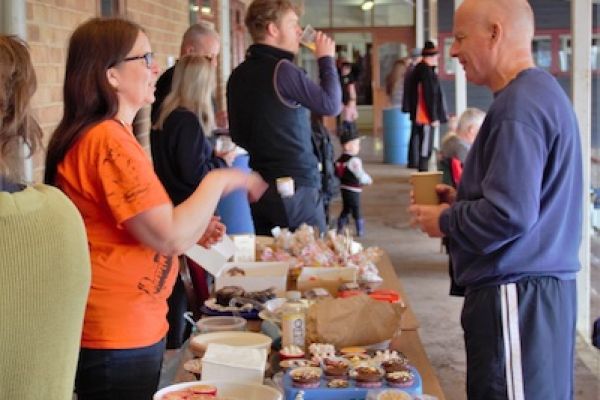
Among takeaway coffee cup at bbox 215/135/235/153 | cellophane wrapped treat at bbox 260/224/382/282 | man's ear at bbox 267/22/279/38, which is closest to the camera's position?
cellophane wrapped treat at bbox 260/224/382/282

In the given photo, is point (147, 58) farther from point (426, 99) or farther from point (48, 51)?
point (426, 99)

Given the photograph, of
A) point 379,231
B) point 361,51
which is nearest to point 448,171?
point 379,231

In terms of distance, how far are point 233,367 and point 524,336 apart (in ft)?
2.63

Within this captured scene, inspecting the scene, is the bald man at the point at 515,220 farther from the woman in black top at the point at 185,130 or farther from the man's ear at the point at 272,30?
the woman in black top at the point at 185,130

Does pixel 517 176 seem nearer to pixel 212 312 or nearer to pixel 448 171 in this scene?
pixel 212 312

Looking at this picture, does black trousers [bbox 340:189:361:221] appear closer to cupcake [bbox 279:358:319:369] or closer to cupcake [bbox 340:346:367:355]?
cupcake [bbox 340:346:367:355]

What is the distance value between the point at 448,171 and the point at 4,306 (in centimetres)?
532

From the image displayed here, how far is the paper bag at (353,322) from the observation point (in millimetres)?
2717

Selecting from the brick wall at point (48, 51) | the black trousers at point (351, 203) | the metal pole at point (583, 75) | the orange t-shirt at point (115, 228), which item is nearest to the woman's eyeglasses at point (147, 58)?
the orange t-shirt at point (115, 228)

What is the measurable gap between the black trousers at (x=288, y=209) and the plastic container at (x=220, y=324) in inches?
54.2

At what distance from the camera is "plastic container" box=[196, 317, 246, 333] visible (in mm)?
2939

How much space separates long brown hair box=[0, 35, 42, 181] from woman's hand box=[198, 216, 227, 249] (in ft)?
4.33

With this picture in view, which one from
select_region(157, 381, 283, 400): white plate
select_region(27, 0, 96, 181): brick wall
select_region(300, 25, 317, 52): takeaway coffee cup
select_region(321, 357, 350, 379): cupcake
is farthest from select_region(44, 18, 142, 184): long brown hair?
select_region(300, 25, 317, 52): takeaway coffee cup

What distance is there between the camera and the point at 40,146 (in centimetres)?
176
